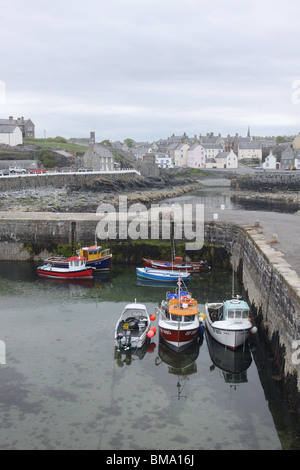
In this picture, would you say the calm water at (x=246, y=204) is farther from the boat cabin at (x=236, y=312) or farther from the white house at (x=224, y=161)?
the white house at (x=224, y=161)

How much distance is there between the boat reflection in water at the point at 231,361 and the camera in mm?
13086

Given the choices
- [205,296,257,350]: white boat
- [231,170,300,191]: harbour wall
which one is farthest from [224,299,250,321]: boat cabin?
[231,170,300,191]: harbour wall

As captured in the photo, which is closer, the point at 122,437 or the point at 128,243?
the point at 122,437

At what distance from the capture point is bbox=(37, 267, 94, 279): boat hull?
74.9 feet

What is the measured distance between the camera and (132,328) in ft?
50.4

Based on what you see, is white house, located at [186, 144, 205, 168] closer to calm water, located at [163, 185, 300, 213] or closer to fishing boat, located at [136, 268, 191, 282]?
calm water, located at [163, 185, 300, 213]

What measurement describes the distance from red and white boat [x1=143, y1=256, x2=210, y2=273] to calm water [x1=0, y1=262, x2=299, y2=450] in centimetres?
580

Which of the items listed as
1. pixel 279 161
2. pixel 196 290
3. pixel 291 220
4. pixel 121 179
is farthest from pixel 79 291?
pixel 279 161

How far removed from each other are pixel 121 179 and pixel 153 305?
127ft

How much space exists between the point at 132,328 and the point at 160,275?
7033 millimetres

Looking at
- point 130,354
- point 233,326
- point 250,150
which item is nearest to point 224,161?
point 250,150

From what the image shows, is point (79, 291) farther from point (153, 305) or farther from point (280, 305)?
point (280, 305)

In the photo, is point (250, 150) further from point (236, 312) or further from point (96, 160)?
point (236, 312)
